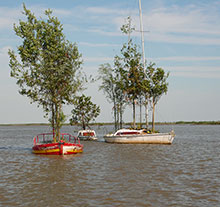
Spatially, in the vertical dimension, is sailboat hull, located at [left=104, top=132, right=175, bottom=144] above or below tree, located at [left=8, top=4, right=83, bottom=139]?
below

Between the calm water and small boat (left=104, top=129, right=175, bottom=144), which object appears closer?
the calm water

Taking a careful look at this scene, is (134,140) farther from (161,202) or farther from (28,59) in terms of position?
(161,202)

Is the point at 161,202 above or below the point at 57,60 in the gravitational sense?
below

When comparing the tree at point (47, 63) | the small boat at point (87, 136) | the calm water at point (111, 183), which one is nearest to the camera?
the calm water at point (111, 183)

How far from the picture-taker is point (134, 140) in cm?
4453

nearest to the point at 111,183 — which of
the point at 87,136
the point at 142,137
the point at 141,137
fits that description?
the point at 142,137

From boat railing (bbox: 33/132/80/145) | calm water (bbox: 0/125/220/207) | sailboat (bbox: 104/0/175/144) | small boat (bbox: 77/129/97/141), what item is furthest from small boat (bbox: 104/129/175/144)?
calm water (bbox: 0/125/220/207)

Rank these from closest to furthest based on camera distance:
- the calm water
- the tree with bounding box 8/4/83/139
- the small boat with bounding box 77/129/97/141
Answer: the calm water < the tree with bounding box 8/4/83/139 < the small boat with bounding box 77/129/97/141

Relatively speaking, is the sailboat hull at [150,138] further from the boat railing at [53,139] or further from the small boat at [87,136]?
the small boat at [87,136]

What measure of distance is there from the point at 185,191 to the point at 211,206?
8.90 feet

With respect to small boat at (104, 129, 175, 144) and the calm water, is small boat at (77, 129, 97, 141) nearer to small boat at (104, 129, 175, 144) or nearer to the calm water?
small boat at (104, 129, 175, 144)

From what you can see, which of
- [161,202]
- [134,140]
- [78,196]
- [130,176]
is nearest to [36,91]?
[134,140]

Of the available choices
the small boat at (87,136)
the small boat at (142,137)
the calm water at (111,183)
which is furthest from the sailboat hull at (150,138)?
the calm water at (111,183)

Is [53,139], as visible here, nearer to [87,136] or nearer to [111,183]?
[111,183]
